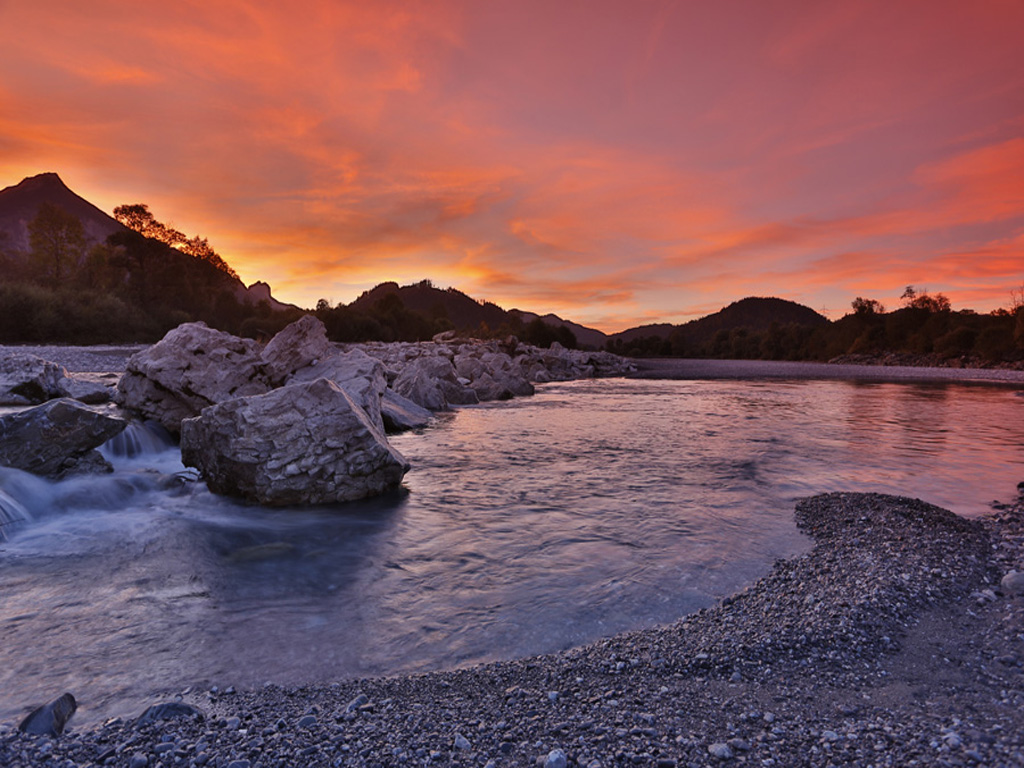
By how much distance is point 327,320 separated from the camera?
68500 mm

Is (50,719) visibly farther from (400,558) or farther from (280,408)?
(280,408)

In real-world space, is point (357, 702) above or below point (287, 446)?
below

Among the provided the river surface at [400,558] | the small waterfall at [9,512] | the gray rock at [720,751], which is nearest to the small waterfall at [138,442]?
the river surface at [400,558]

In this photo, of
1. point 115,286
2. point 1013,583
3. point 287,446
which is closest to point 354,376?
point 287,446

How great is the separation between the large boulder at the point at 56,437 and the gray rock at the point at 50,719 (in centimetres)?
683

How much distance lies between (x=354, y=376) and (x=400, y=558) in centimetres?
744

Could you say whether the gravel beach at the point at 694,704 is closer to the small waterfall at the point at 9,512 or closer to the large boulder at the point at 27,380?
the small waterfall at the point at 9,512

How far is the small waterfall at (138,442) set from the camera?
10227mm

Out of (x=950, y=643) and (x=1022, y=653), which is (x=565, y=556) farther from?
(x=1022, y=653)

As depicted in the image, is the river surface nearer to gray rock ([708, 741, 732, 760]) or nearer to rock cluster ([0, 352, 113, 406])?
gray rock ([708, 741, 732, 760])

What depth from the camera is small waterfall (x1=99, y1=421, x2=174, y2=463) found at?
10.2 metres

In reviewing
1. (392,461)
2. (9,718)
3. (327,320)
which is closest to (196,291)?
(327,320)

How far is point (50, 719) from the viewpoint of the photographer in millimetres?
2998

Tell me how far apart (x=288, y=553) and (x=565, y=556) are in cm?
347
